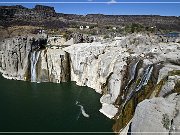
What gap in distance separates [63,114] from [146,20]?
Result: 477ft

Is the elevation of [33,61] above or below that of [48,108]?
above

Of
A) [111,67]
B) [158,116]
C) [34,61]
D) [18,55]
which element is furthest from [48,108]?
[18,55]

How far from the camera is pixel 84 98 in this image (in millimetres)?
39219

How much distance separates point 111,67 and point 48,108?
10498 millimetres

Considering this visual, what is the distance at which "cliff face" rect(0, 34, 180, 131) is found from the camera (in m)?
28.6

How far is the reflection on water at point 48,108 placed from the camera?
2956 cm

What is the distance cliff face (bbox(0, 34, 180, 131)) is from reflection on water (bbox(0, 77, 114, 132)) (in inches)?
59.8

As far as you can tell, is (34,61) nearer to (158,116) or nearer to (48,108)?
(48,108)

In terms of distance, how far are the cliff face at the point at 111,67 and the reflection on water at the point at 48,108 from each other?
1519 mm

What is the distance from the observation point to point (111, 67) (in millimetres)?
41438

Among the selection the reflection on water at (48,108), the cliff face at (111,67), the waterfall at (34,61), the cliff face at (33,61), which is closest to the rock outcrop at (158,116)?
the cliff face at (111,67)

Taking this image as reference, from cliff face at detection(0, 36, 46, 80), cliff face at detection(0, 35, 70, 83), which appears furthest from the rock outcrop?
cliff face at detection(0, 36, 46, 80)

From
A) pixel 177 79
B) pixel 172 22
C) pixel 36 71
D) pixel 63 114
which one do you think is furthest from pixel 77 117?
pixel 172 22

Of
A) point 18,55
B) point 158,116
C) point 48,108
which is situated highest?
point 18,55
